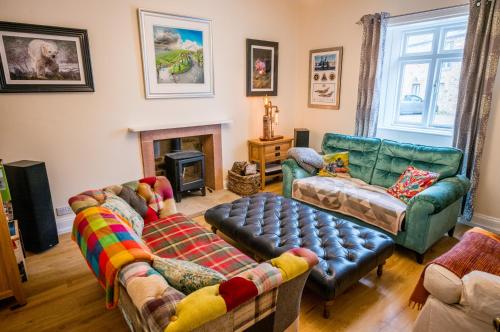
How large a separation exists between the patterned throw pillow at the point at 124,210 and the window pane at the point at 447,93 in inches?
139

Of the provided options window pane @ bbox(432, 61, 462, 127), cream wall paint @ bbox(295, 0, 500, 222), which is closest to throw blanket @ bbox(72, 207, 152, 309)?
cream wall paint @ bbox(295, 0, 500, 222)

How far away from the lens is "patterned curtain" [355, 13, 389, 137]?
3566mm

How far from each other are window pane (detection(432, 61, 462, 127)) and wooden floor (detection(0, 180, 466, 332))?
189cm

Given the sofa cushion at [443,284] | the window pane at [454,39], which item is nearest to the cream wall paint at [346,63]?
the window pane at [454,39]

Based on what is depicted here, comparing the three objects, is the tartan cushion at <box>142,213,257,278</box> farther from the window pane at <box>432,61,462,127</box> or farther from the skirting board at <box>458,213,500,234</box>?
the window pane at <box>432,61,462,127</box>

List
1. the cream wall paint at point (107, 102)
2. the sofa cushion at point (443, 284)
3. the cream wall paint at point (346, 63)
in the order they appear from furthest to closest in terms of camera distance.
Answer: the cream wall paint at point (346, 63) < the cream wall paint at point (107, 102) < the sofa cushion at point (443, 284)

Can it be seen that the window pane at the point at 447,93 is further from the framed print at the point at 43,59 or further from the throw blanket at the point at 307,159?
the framed print at the point at 43,59

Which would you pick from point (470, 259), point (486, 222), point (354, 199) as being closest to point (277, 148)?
point (354, 199)

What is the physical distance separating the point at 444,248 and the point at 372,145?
1.28m

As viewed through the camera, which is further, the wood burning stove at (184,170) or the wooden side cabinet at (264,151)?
the wooden side cabinet at (264,151)

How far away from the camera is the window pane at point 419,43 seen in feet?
11.4

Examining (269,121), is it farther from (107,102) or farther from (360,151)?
(107,102)

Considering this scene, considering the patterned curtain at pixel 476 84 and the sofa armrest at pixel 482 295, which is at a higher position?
the patterned curtain at pixel 476 84

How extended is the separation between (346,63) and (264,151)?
5.56 ft
